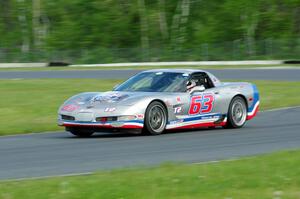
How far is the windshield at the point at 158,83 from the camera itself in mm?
15156

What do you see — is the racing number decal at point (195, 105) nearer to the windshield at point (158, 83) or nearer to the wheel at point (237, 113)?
the windshield at point (158, 83)

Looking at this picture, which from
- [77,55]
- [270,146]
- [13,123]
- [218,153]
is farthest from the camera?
[77,55]

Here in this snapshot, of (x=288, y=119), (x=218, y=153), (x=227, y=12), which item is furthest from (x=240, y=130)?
(x=227, y=12)

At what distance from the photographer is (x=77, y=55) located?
61.2 metres

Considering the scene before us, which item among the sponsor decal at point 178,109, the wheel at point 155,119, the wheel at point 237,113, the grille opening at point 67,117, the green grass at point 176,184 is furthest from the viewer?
the wheel at point 237,113

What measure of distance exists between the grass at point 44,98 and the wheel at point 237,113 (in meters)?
3.67

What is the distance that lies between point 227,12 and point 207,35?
2.75 m

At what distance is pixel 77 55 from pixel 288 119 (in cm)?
4453

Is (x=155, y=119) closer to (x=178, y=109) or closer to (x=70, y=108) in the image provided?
(x=178, y=109)

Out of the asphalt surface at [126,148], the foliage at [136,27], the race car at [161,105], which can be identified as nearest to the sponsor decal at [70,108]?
the race car at [161,105]

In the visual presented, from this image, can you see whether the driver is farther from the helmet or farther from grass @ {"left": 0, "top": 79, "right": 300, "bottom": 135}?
grass @ {"left": 0, "top": 79, "right": 300, "bottom": 135}

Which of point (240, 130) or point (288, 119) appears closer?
point (240, 130)

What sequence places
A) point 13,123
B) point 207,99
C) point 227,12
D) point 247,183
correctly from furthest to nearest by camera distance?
point 227,12, point 13,123, point 207,99, point 247,183

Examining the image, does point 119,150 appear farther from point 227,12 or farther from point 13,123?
point 227,12
